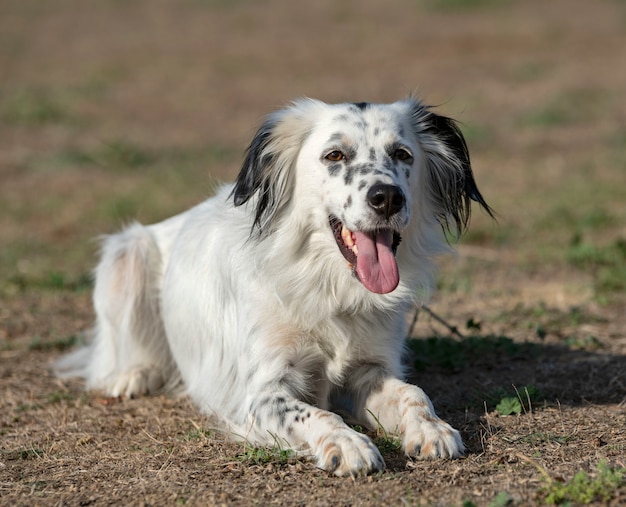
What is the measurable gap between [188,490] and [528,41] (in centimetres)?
2058

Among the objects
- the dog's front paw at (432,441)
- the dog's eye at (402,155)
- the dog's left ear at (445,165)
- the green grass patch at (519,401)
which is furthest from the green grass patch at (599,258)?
the dog's front paw at (432,441)

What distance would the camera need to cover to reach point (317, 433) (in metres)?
4.31

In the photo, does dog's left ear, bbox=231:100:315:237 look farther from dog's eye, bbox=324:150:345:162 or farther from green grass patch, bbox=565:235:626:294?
green grass patch, bbox=565:235:626:294

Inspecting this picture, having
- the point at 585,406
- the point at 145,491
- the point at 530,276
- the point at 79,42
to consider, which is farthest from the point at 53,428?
the point at 79,42

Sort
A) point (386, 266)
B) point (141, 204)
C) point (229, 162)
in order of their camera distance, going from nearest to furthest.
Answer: point (386, 266)
point (141, 204)
point (229, 162)

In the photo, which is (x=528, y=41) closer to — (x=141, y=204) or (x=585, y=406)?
(x=141, y=204)

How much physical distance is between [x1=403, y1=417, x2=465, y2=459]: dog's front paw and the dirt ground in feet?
0.22

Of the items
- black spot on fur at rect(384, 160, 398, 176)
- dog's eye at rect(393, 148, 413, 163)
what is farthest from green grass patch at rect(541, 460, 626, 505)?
dog's eye at rect(393, 148, 413, 163)

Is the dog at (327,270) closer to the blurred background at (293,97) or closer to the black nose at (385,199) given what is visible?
the black nose at (385,199)

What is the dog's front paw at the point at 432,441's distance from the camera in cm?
427

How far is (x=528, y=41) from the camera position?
22.8 meters

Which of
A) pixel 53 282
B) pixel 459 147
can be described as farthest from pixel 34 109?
pixel 459 147

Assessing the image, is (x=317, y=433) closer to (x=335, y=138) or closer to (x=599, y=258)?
(x=335, y=138)

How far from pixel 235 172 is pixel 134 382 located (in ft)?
24.9
